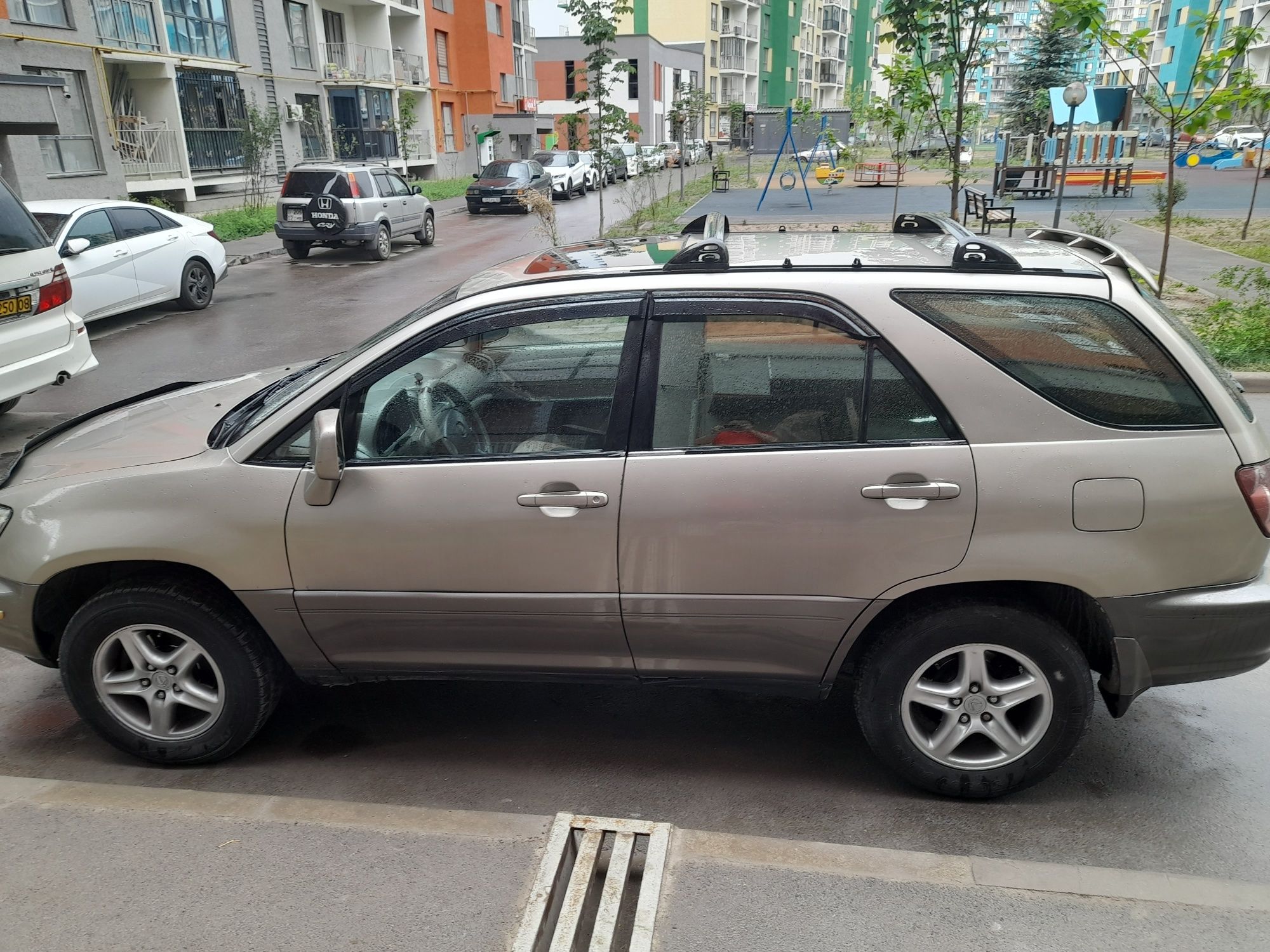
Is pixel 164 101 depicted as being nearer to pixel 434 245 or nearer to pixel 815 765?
pixel 434 245

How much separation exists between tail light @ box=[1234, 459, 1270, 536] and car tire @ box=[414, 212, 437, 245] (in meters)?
20.1

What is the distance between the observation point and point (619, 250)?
150 inches

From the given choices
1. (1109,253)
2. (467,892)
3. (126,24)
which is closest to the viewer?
(467,892)

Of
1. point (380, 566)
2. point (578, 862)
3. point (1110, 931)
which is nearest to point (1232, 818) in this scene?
point (1110, 931)

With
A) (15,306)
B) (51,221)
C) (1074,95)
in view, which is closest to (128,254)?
(51,221)

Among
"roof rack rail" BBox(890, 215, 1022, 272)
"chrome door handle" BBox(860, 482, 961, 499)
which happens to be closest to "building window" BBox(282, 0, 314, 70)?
"roof rack rail" BBox(890, 215, 1022, 272)

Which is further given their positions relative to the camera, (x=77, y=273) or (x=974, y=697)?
(x=77, y=273)

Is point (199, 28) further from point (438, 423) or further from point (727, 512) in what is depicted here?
point (727, 512)

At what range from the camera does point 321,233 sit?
18.7 metres

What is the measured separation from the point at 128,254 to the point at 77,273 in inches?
34.2

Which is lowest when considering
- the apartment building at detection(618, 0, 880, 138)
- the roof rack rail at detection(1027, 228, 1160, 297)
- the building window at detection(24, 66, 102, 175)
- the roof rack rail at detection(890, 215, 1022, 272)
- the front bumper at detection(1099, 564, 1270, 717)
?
the front bumper at detection(1099, 564, 1270, 717)

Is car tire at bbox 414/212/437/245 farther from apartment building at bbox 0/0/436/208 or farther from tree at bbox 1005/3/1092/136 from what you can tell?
tree at bbox 1005/3/1092/136

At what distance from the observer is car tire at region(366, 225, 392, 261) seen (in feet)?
62.6

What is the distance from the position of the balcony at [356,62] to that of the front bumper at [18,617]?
34.6 m
